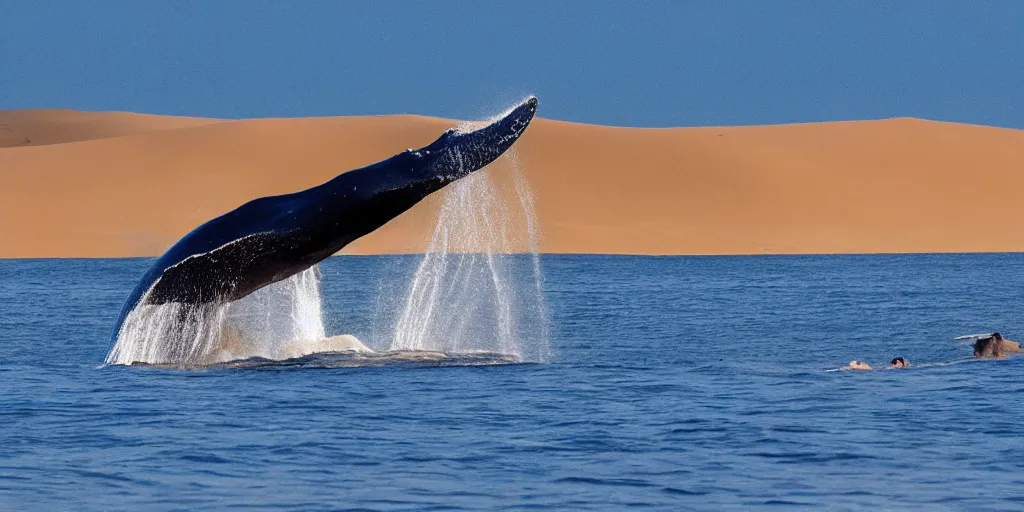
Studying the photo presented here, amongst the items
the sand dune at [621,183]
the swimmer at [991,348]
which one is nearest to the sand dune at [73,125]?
the sand dune at [621,183]

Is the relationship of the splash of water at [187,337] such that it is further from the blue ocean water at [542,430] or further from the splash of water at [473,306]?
the splash of water at [473,306]

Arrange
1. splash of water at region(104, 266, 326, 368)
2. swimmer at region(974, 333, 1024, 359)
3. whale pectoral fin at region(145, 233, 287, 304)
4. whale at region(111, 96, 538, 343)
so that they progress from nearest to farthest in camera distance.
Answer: whale at region(111, 96, 538, 343)
whale pectoral fin at region(145, 233, 287, 304)
splash of water at region(104, 266, 326, 368)
swimmer at region(974, 333, 1024, 359)

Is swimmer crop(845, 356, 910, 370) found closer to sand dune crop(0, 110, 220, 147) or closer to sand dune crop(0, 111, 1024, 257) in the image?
sand dune crop(0, 111, 1024, 257)

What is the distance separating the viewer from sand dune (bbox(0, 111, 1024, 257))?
204 ft

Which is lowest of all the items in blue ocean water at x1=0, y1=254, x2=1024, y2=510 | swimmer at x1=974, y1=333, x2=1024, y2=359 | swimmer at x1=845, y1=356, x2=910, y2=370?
blue ocean water at x1=0, y1=254, x2=1024, y2=510

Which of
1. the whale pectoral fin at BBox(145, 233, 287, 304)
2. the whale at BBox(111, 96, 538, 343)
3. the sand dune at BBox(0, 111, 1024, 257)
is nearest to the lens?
the whale at BBox(111, 96, 538, 343)

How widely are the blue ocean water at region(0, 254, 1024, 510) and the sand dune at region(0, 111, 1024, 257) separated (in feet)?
140

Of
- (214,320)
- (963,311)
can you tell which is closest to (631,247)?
(963,311)

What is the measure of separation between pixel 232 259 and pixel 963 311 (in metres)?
16.4

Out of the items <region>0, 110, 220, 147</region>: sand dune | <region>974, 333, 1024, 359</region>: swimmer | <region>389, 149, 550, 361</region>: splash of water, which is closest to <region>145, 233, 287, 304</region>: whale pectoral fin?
<region>389, 149, 550, 361</region>: splash of water

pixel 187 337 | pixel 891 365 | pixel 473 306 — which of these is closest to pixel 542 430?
pixel 187 337

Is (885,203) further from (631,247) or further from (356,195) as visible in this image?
(356,195)

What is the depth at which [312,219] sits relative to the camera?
1288 cm

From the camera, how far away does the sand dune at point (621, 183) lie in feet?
204
